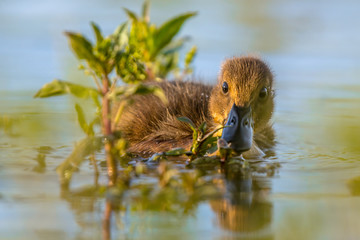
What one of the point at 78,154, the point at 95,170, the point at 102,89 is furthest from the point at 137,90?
the point at 95,170

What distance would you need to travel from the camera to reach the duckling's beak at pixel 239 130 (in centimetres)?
471

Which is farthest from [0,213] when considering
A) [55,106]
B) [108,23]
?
[108,23]

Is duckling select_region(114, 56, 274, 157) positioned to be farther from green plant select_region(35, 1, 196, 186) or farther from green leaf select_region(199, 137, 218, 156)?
green plant select_region(35, 1, 196, 186)

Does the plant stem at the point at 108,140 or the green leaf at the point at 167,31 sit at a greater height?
the green leaf at the point at 167,31

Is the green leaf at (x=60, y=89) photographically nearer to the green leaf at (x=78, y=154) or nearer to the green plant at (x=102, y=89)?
the green plant at (x=102, y=89)

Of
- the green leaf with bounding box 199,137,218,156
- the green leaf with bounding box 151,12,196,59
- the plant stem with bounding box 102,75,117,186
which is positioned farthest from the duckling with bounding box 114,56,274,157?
the plant stem with bounding box 102,75,117,186

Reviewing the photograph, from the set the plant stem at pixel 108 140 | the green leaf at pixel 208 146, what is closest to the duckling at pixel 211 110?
the green leaf at pixel 208 146

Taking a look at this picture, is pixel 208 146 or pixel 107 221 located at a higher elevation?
pixel 208 146

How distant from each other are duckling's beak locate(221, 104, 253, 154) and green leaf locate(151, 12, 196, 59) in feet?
2.43

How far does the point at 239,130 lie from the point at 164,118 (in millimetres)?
1026

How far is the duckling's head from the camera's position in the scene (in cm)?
514

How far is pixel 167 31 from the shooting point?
516cm

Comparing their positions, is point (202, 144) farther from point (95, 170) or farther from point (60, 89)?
point (60, 89)

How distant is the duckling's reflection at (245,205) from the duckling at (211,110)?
73 cm
